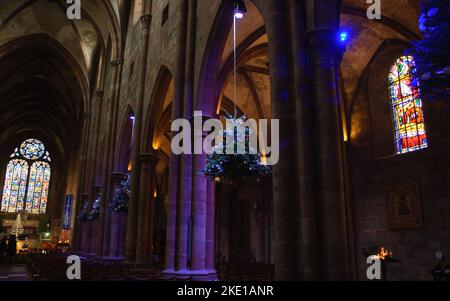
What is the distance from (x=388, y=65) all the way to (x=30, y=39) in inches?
1078

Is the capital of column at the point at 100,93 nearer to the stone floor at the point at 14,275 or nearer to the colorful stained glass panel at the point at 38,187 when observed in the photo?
the stone floor at the point at 14,275

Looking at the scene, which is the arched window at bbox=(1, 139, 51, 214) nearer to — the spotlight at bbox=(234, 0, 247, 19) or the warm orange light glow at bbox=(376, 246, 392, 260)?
the warm orange light glow at bbox=(376, 246, 392, 260)

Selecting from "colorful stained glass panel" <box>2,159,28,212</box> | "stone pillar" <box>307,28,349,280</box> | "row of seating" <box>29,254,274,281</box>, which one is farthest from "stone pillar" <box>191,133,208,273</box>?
"colorful stained glass panel" <box>2,159,28,212</box>

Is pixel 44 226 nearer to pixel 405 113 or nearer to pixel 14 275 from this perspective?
pixel 14 275

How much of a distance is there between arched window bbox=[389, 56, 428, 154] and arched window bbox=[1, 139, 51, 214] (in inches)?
1705

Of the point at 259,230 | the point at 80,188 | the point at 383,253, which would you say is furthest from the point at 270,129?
the point at 80,188

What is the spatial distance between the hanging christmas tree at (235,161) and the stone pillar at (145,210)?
7.72m

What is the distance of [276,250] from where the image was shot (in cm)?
644

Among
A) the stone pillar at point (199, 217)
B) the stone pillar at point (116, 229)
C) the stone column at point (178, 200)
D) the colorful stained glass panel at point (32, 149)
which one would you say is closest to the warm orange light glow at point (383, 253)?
the stone pillar at point (199, 217)

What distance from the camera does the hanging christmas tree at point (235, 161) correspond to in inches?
300

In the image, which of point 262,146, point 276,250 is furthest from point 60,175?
point 276,250
